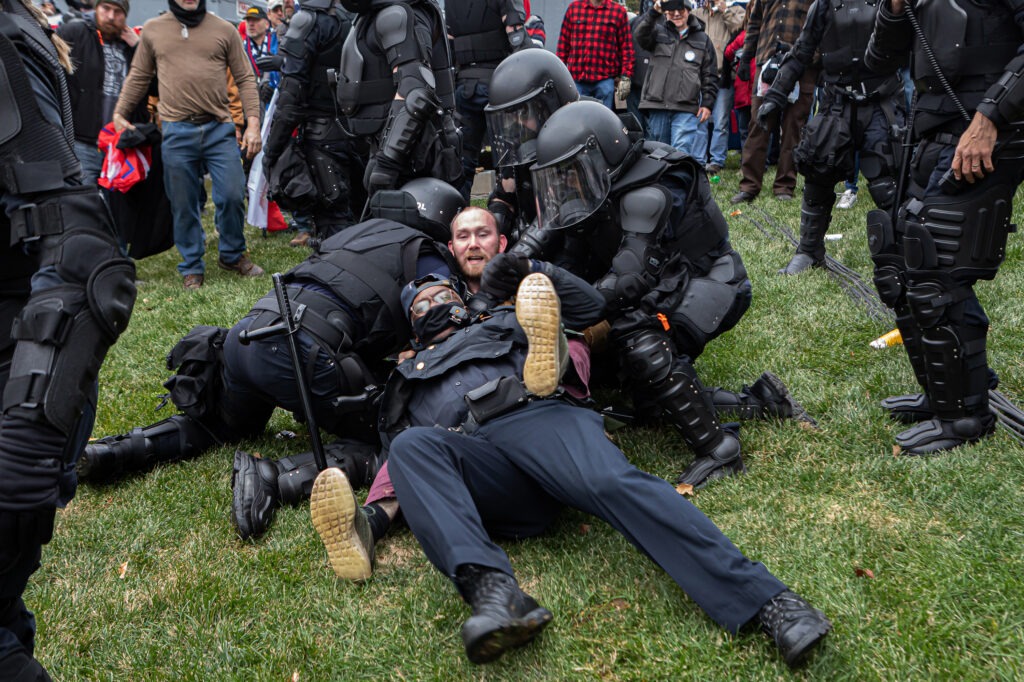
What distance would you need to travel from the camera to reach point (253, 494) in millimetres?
3502

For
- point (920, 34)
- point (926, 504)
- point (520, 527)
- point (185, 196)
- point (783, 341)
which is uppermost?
point (920, 34)

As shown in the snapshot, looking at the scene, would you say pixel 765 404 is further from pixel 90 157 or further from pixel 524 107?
pixel 90 157

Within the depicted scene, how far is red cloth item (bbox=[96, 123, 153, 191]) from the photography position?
712 cm

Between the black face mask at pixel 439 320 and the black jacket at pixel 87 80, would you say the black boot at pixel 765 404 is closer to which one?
the black face mask at pixel 439 320

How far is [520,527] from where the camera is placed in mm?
3213

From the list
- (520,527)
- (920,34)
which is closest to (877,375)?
(920,34)

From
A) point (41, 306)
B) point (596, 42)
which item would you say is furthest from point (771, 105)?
point (41, 306)

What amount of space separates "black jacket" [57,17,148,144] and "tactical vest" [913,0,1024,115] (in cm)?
625

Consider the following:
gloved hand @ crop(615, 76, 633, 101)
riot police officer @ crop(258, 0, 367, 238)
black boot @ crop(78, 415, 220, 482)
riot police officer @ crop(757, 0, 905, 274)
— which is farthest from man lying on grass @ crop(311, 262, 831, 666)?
gloved hand @ crop(615, 76, 633, 101)

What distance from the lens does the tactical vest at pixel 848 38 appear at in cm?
591

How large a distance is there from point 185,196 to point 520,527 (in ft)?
16.8

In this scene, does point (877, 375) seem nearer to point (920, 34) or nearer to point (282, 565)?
point (920, 34)

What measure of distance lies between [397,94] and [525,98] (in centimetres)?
134

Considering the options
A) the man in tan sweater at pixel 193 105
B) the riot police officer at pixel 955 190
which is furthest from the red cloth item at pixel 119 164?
the riot police officer at pixel 955 190
